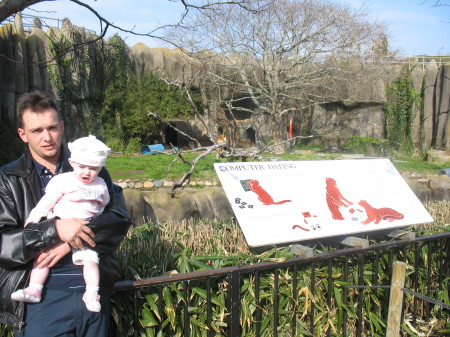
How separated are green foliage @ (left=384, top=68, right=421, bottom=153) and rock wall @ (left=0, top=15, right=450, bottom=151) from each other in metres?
0.31

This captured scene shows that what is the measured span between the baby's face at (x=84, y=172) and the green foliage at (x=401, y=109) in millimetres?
16934

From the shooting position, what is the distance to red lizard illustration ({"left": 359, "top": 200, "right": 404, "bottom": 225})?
3262mm

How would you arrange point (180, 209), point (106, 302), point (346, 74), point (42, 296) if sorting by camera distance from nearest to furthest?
point (42, 296), point (106, 302), point (180, 209), point (346, 74)

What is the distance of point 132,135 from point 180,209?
39.9ft

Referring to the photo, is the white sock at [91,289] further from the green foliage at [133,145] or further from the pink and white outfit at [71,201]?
the green foliage at [133,145]

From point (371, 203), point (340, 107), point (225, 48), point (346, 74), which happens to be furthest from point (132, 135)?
point (371, 203)

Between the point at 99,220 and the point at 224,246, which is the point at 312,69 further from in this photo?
the point at 99,220

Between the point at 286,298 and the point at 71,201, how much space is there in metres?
1.56

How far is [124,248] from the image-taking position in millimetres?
2717

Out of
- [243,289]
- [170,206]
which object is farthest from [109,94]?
[243,289]

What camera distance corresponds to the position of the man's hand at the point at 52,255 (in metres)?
1.72

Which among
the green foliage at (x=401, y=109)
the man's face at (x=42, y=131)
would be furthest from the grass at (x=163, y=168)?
the man's face at (x=42, y=131)

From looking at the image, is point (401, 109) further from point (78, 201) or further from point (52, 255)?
point (52, 255)

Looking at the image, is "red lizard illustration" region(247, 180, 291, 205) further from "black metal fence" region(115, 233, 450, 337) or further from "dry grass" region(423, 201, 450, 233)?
"dry grass" region(423, 201, 450, 233)
